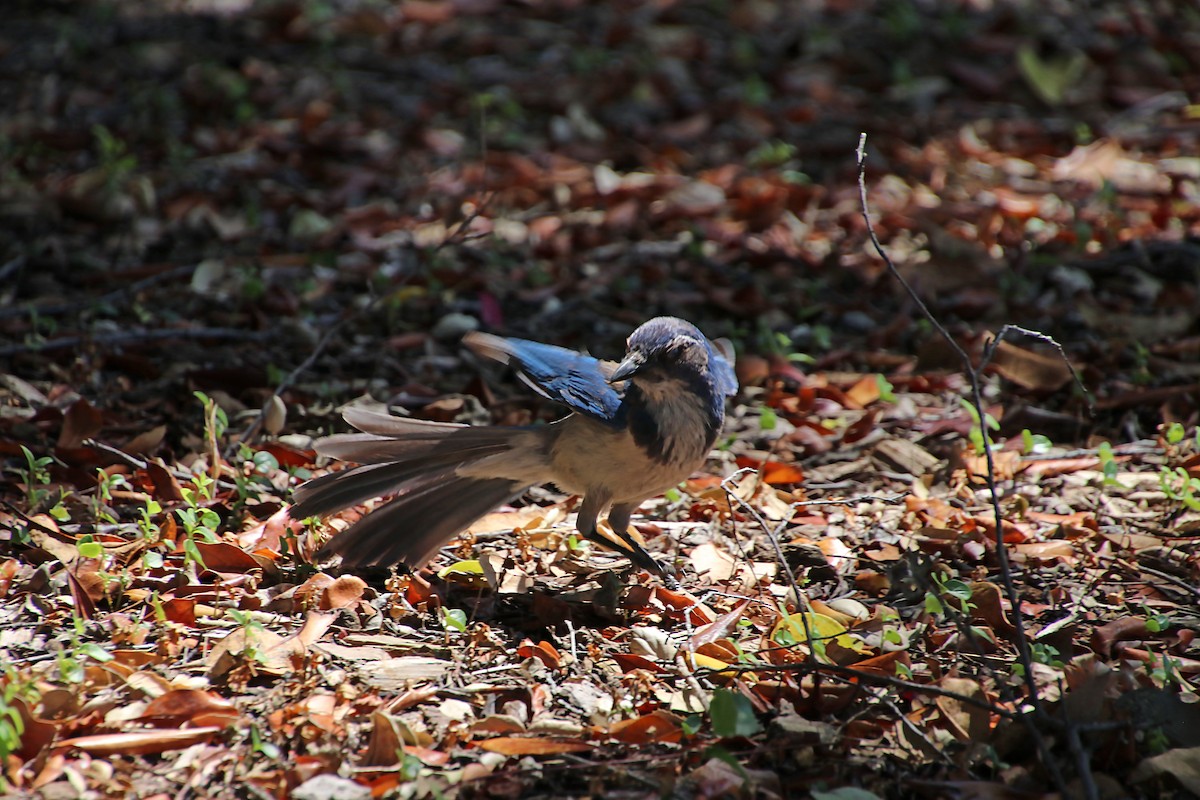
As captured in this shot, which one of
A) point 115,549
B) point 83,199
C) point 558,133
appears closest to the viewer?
point 115,549

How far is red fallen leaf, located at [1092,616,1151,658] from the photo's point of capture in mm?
3541

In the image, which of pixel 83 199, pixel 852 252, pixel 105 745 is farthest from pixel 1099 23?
pixel 105 745

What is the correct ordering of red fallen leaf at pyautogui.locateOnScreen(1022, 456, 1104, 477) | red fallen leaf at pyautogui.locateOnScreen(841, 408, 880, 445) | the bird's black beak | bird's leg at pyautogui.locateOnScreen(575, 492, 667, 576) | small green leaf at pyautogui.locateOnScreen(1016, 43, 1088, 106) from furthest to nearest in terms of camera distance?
small green leaf at pyautogui.locateOnScreen(1016, 43, 1088, 106)
red fallen leaf at pyautogui.locateOnScreen(841, 408, 880, 445)
red fallen leaf at pyautogui.locateOnScreen(1022, 456, 1104, 477)
bird's leg at pyautogui.locateOnScreen(575, 492, 667, 576)
the bird's black beak

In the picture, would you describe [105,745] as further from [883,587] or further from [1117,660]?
[1117,660]

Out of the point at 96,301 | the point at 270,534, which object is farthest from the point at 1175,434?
the point at 96,301

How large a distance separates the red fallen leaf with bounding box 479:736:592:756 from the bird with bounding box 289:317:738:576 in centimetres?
97

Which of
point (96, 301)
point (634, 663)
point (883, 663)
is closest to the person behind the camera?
point (883, 663)

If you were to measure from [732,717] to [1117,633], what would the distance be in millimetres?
1370

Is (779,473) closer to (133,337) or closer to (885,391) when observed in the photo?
(885,391)

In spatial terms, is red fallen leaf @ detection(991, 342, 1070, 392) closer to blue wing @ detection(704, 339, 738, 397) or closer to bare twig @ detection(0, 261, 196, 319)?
blue wing @ detection(704, 339, 738, 397)

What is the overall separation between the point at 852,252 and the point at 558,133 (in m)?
2.37

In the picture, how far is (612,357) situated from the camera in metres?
5.82

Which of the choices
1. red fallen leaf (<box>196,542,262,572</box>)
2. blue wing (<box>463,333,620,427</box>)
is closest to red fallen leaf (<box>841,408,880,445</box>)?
blue wing (<box>463,333,620,427</box>)

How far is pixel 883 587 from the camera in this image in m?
3.97
